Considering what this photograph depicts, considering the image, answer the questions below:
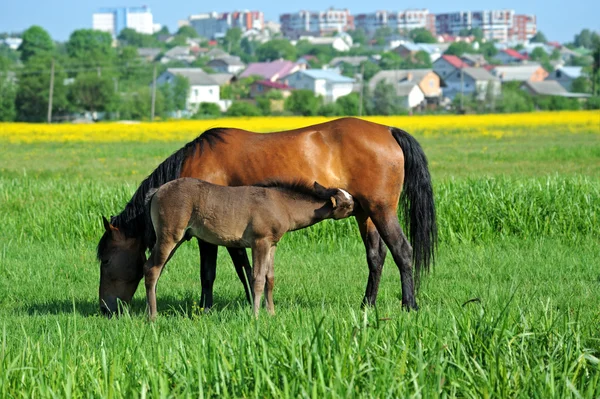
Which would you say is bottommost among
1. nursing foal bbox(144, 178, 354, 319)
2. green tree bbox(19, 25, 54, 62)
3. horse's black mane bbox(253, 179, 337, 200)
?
nursing foal bbox(144, 178, 354, 319)

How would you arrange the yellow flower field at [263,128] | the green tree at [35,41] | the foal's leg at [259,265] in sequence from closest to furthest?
the foal's leg at [259,265] → the yellow flower field at [263,128] → the green tree at [35,41]

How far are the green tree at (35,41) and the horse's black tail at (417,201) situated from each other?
541 ft

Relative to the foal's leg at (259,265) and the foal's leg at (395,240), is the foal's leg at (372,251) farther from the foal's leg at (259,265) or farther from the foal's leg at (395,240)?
the foal's leg at (259,265)

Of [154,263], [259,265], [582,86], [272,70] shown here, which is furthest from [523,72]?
[259,265]

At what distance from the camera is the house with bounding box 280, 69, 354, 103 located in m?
148

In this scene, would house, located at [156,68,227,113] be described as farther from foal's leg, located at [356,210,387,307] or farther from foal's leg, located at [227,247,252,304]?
foal's leg, located at [227,247,252,304]

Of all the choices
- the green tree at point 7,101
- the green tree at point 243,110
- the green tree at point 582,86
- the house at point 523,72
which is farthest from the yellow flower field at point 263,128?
the house at point 523,72

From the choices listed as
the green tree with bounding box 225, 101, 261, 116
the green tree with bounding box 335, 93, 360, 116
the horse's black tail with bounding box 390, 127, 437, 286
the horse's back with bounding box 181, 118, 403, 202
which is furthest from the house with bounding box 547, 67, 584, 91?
the horse's back with bounding box 181, 118, 403, 202

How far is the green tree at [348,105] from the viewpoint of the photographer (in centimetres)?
8462

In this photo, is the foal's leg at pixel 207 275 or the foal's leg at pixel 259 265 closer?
the foal's leg at pixel 259 265

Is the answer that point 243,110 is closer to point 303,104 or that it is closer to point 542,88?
point 303,104

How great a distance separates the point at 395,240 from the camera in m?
9.34


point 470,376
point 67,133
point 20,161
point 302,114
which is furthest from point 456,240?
point 302,114

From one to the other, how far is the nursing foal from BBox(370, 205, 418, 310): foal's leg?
2.42ft
